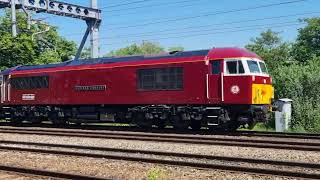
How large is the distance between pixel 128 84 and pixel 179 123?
3.04 metres

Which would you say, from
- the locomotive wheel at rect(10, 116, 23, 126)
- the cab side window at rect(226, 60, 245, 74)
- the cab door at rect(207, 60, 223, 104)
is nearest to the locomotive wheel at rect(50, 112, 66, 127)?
the locomotive wheel at rect(10, 116, 23, 126)

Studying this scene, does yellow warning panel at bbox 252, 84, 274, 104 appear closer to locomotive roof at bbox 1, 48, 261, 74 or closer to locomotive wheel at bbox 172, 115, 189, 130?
locomotive roof at bbox 1, 48, 261, 74

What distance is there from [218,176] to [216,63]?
31.9 ft

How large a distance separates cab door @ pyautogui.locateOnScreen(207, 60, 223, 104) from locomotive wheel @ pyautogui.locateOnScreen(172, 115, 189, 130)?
163 centimetres

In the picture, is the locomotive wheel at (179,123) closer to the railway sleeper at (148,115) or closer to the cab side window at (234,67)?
the railway sleeper at (148,115)

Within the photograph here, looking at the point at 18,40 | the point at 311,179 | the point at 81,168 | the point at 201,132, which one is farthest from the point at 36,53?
the point at 311,179

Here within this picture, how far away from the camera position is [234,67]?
19.3 m

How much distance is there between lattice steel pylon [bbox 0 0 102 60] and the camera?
34.4m

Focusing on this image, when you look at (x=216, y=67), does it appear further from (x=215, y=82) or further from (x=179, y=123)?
(x=179, y=123)

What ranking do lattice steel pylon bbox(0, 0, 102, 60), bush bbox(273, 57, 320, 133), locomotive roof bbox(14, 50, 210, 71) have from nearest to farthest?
locomotive roof bbox(14, 50, 210, 71) → bush bbox(273, 57, 320, 133) → lattice steel pylon bbox(0, 0, 102, 60)

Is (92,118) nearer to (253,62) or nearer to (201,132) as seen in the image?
(201,132)

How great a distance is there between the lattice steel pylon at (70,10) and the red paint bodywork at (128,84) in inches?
344

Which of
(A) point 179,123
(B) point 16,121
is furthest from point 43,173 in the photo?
(B) point 16,121

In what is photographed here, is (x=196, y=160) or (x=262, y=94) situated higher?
(x=262, y=94)
